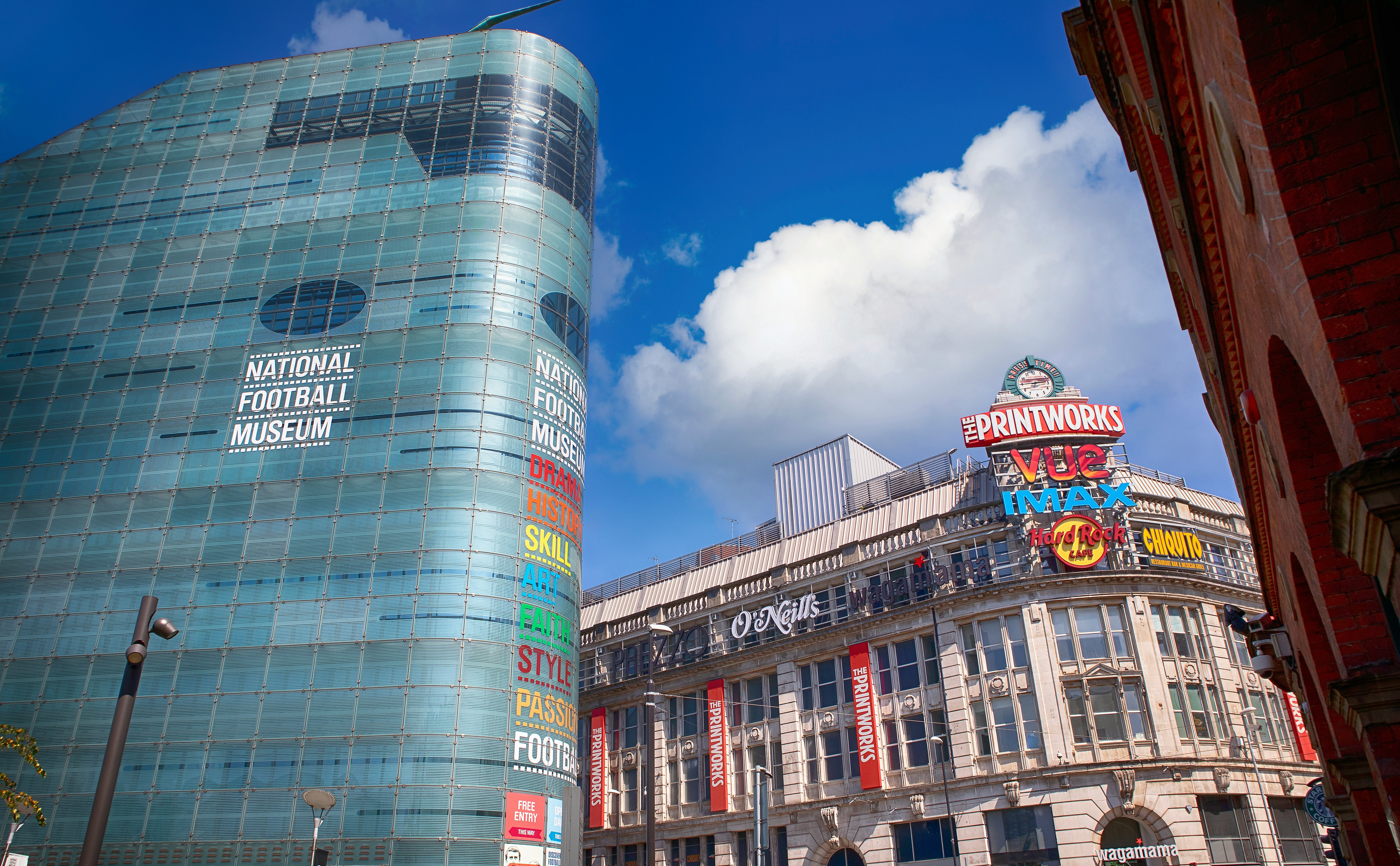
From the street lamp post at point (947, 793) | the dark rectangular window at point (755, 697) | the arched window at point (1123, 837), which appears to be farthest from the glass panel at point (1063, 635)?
the dark rectangular window at point (755, 697)

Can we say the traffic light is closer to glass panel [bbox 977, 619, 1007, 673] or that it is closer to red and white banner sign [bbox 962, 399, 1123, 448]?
glass panel [bbox 977, 619, 1007, 673]

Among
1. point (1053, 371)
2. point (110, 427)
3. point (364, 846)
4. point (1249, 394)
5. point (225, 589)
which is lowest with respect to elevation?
point (364, 846)

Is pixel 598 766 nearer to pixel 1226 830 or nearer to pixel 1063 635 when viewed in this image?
pixel 1063 635

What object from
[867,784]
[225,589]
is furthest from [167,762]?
[867,784]

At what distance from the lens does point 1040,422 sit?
158 feet

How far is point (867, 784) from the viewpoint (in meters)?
46.0

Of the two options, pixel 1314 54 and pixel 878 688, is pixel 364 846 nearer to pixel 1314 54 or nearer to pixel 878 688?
pixel 878 688

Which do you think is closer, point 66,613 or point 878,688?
point 66,613

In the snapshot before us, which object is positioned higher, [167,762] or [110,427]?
[110,427]

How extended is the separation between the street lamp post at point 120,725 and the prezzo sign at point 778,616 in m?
42.4

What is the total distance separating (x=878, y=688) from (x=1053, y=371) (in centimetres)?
1995

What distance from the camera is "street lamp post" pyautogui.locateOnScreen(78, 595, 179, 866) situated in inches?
484

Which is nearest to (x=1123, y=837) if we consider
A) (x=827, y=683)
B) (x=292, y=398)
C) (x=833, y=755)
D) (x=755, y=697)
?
(x=833, y=755)

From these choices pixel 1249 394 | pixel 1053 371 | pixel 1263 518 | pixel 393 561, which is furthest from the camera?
pixel 1053 371
